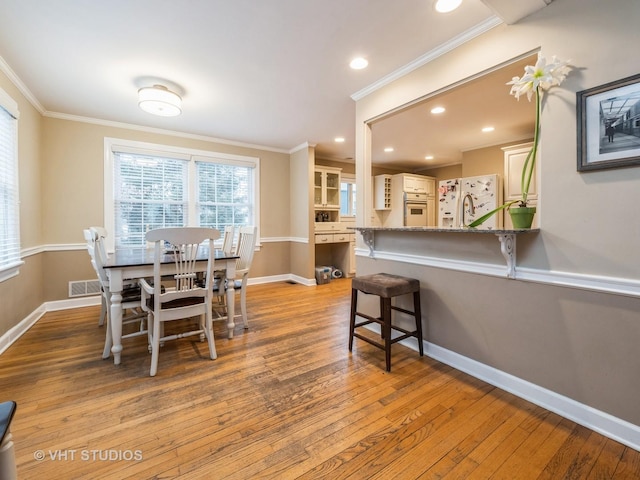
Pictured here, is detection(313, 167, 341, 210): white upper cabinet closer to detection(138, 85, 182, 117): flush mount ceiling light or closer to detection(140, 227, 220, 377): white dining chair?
detection(138, 85, 182, 117): flush mount ceiling light

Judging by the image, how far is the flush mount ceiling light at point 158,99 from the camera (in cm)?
280

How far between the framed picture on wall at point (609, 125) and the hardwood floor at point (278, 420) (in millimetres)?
1426

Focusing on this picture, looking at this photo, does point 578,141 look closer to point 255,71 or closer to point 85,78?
point 255,71

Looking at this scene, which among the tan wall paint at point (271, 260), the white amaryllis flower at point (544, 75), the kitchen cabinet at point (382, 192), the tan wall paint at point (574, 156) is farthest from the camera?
the kitchen cabinet at point (382, 192)

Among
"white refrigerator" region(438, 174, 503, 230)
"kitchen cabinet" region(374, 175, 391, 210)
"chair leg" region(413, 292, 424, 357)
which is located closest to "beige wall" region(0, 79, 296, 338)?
"chair leg" region(413, 292, 424, 357)

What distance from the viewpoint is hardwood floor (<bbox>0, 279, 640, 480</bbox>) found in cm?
133

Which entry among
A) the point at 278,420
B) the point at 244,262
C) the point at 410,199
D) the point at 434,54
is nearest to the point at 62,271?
the point at 244,262

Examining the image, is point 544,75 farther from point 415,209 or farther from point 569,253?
point 415,209

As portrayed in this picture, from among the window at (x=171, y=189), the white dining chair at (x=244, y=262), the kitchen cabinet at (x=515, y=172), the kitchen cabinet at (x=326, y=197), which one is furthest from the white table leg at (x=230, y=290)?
the kitchen cabinet at (x=515, y=172)

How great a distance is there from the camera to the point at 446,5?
181 centimetres

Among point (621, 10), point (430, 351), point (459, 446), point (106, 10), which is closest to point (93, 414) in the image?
point (459, 446)

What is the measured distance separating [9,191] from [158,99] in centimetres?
161

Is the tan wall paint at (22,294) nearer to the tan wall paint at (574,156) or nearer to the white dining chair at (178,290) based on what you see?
the white dining chair at (178,290)

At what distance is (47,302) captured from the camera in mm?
3602
